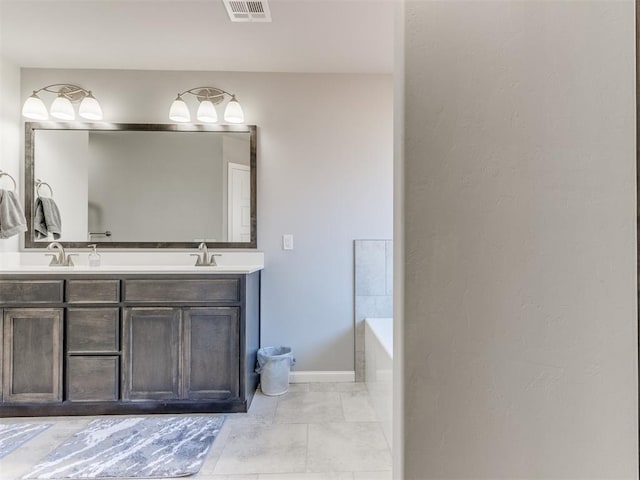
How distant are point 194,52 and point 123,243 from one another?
1.47 meters

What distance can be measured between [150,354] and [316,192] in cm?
156

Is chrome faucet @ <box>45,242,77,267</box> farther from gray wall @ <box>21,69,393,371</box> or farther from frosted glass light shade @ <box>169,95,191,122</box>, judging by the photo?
gray wall @ <box>21,69,393,371</box>

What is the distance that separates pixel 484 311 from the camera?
76cm

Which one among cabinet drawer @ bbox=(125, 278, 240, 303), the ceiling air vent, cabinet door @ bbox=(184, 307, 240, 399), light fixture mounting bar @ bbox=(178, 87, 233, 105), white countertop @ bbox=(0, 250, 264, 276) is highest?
the ceiling air vent

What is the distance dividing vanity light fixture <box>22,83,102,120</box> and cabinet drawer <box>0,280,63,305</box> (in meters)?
1.22

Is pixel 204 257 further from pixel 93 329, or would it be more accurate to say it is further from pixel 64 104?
pixel 64 104

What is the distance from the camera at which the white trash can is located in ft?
7.45

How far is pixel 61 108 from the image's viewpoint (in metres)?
2.35

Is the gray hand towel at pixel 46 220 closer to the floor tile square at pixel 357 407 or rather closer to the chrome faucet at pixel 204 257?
the chrome faucet at pixel 204 257

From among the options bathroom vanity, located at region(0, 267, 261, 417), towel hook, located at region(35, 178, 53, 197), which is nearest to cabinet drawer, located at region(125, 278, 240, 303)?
bathroom vanity, located at region(0, 267, 261, 417)

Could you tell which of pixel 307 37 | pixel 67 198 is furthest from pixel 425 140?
pixel 67 198

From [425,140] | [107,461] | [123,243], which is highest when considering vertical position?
[425,140]

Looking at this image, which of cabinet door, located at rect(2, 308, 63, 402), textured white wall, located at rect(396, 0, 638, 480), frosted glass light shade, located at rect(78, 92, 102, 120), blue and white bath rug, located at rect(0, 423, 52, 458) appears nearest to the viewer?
textured white wall, located at rect(396, 0, 638, 480)

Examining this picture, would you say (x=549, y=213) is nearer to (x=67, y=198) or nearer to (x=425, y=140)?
(x=425, y=140)
